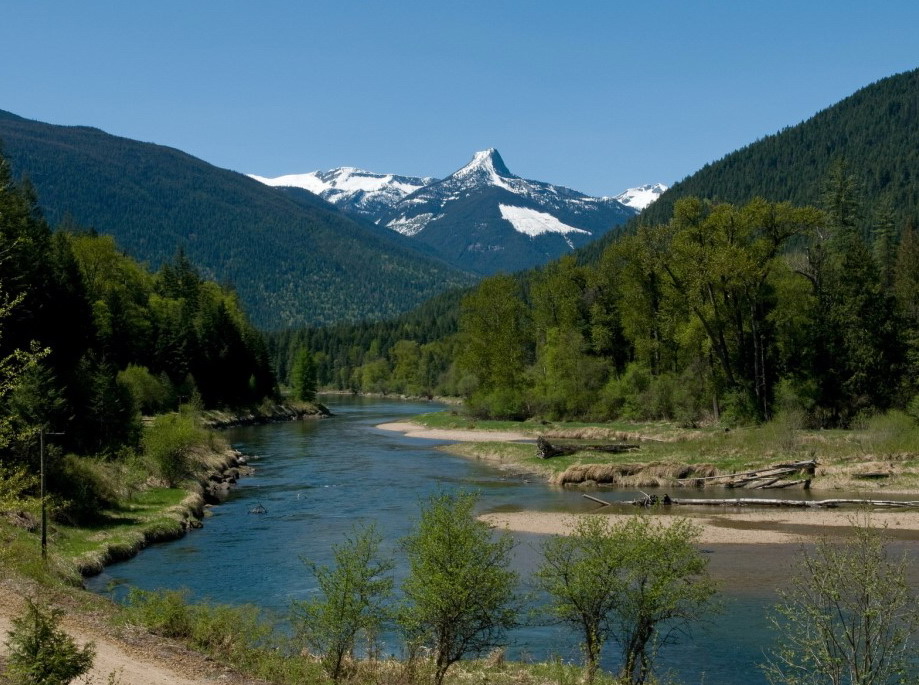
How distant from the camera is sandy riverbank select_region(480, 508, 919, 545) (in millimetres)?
36875

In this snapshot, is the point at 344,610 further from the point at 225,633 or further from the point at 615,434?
the point at 615,434

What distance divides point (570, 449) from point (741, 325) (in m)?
19.1

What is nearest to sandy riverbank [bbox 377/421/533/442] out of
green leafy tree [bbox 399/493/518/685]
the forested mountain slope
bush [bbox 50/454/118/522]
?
the forested mountain slope

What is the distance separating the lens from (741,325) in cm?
7050

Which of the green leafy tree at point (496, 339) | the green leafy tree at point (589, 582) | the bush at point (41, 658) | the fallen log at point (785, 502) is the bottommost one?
the fallen log at point (785, 502)

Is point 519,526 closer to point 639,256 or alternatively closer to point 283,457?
point 283,457

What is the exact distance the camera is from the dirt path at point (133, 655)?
18203 mm

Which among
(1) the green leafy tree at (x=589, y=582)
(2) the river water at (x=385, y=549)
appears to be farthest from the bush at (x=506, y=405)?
(1) the green leafy tree at (x=589, y=582)

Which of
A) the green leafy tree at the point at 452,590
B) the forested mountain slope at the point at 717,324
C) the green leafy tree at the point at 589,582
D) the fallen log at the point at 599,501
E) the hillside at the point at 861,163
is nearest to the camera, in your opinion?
the green leafy tree at the point at 452,590

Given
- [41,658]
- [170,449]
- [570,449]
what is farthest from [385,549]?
[570,449]

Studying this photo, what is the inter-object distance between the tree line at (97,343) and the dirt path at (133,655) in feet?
16.5

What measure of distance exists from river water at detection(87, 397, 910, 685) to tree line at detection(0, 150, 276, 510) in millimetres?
7870

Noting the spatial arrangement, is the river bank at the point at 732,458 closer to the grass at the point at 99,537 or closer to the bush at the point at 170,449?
the bush at the point at 170,449

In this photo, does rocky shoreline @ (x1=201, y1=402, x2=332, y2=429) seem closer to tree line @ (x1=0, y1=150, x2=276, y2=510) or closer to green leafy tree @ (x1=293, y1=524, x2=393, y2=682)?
tree line @ (x1=0, y1=150, x2=276, y2=510)
